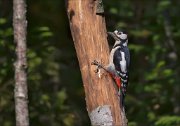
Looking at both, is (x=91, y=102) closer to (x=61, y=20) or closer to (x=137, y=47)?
(x=137, y=47)

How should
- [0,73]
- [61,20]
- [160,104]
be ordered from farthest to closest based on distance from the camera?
[61,20], [160,104], [0,73]

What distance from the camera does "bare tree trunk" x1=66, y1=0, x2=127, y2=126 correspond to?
627 centimetres

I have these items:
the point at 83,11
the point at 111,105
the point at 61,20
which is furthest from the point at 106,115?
the point at 61,20

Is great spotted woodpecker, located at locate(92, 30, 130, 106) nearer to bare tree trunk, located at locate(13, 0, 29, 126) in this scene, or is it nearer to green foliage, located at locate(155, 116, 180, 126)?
bare tree trunk, located at locate(13, 0, 29, 126)

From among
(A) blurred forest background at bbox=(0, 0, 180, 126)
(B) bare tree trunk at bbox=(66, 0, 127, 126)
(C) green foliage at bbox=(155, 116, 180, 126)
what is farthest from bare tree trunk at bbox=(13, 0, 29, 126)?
(C) green foliage at bbox=(155, 116, 180, 126)

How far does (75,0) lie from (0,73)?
2.97 meters

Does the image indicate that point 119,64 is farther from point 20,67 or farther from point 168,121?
point 168,121

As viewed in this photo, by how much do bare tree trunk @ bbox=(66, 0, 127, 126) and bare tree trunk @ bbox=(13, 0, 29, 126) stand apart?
1.97 ft

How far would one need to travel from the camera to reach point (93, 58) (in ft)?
21.1

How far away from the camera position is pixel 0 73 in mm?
9320

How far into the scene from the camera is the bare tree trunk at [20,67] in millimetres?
6945

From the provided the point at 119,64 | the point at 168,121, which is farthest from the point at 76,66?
the point at 119,64

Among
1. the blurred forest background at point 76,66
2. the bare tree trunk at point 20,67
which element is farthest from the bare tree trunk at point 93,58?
the blurred forest background at point 76,66

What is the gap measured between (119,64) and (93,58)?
0.46 metres
